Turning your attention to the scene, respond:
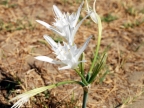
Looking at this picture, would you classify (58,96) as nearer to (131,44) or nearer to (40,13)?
(131,44)

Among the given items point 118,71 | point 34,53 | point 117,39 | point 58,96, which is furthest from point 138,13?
point 58,96

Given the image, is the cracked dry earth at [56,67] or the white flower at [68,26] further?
the cracked dry earth at [56,67]

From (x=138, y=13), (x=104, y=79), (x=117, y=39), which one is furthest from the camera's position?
(x=138, y=13)

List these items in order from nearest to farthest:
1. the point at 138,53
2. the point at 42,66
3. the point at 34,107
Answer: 1. the point at 34,107
2. the point at 42,66
3. the point at 138,53

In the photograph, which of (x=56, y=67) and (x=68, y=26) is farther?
(x=56, y=67)

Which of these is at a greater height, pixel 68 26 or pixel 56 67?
pixel 68 26

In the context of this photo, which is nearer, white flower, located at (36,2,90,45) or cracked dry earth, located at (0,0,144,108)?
white flower, located at (36,2,90,45)

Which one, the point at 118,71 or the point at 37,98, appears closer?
the point at 37,98

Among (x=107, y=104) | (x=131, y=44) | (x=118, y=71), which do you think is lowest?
(x=107, y=104)
